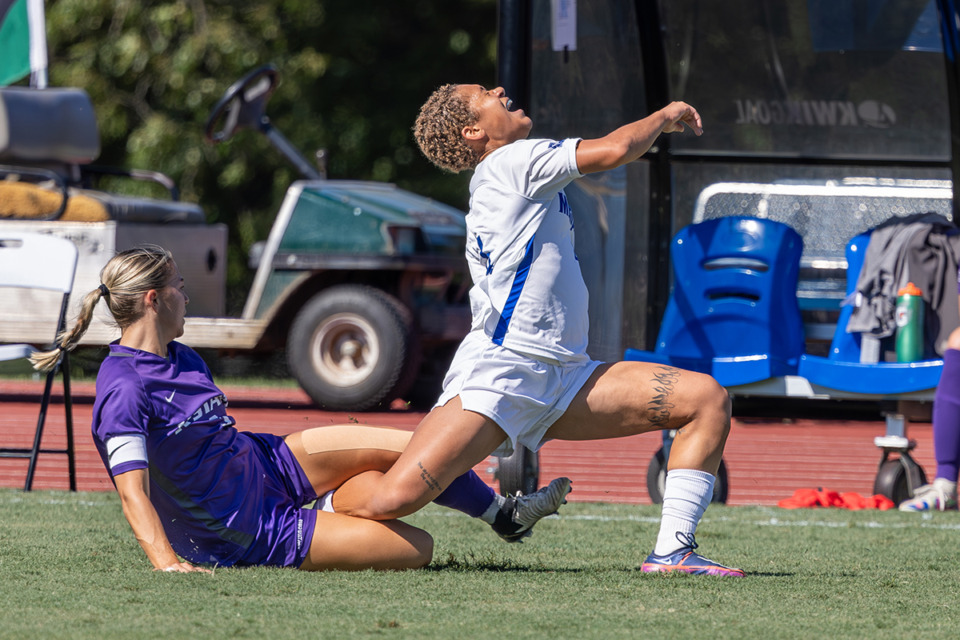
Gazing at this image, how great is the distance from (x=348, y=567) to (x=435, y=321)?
271 inches

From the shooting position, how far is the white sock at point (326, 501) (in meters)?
4.11

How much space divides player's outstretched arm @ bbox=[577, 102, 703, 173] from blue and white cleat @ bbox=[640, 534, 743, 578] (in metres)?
1.06

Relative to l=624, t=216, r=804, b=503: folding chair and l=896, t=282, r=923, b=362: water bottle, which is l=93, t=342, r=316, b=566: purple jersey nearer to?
l=624, t=216, r=804, b=503: folding chair

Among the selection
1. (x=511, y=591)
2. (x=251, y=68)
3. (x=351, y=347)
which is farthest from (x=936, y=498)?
(x=251, y=68)

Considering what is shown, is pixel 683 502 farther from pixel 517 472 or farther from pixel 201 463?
pixel 517 472

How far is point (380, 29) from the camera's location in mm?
17266

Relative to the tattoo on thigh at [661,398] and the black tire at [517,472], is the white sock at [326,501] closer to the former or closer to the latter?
the tattoo on thigh at [661,398]

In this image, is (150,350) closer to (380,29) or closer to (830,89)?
(830,89)

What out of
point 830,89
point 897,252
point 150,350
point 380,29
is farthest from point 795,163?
point 380,29

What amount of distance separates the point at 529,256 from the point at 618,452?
5.00m

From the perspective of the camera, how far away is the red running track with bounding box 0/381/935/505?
22.9 feet

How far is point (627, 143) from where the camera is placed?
147 inches

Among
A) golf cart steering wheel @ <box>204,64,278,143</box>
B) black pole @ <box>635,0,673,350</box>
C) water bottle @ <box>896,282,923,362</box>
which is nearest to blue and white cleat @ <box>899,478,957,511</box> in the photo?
water bottle @ <box>896,282,923,362</box>

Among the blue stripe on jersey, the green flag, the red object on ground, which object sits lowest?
the red object on ground
